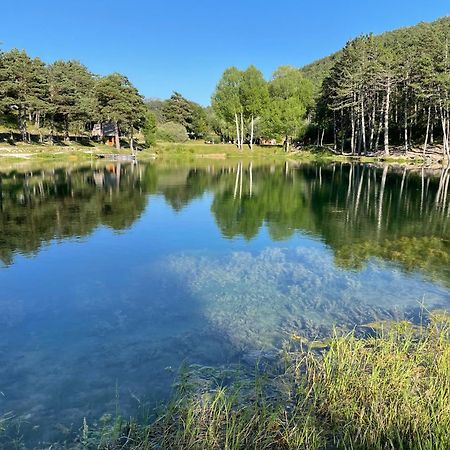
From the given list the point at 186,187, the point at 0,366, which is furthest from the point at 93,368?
the point at 186,187

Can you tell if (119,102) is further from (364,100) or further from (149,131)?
(364,100)

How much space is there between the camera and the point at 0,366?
9.68m

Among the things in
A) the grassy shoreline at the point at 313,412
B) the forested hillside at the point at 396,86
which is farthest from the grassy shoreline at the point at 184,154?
the grassy shoreline at the point at 313,412

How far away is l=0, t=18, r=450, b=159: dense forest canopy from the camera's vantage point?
73438 mm

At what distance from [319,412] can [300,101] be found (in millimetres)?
106755

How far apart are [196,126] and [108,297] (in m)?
134

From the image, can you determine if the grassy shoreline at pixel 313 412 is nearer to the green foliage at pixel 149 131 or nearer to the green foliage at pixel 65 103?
the green foliage at pixel 65 103

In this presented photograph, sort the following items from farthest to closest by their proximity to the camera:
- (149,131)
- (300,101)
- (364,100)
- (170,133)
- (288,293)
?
(170,133), (300,101), (149,131), (364,100), (288,293)

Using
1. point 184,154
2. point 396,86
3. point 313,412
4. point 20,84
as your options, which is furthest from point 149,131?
point 313,412

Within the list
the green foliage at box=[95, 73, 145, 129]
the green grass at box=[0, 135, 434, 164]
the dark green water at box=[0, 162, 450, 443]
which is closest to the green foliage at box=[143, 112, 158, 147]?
the green grass at box=[0, 135, 434, 164]

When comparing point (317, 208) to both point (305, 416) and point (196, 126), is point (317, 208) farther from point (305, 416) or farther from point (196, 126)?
point (196, 126)

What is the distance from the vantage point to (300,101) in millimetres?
106625

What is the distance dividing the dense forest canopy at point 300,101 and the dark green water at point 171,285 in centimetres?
4929

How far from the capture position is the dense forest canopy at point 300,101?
73.4 meters
